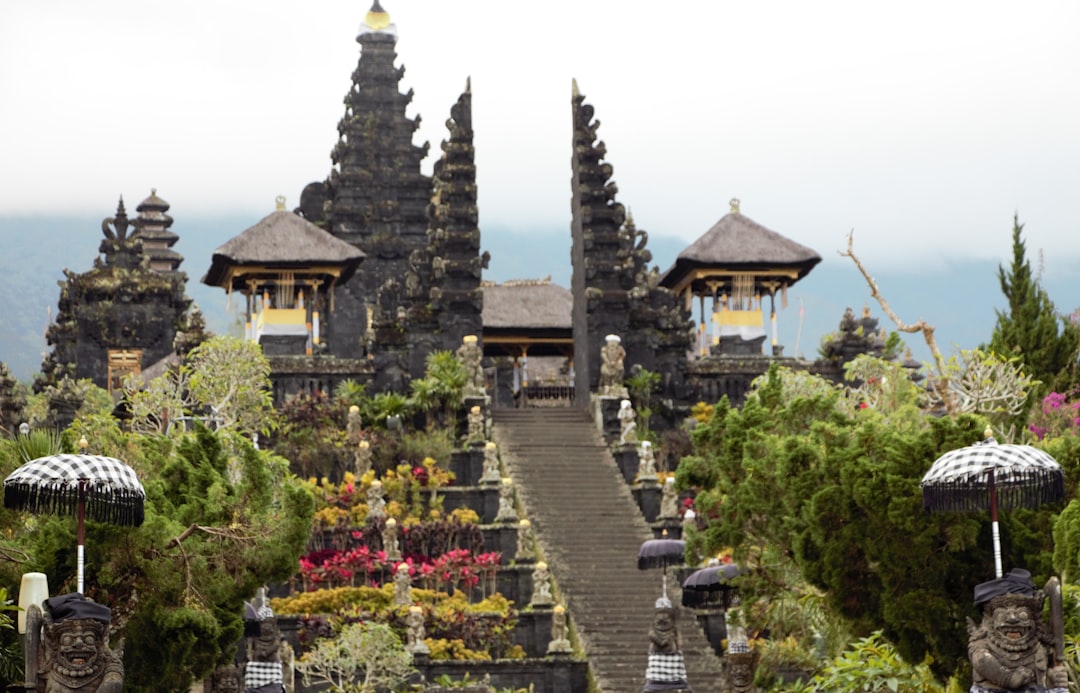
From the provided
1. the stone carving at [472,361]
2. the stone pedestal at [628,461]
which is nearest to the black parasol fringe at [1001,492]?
the stone pedestal at [628,461]

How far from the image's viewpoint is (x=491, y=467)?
1581 inches

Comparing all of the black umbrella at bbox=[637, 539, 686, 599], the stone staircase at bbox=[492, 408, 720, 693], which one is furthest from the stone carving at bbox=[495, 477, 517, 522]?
the black umbrella at bbox=[637, 539, 686, 599]

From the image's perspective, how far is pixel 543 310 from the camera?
5659 centimetres

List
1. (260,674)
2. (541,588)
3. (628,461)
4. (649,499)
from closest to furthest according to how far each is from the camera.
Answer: (260,674), (541,588), (649,499), (628,461)

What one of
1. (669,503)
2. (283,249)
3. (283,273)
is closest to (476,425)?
(669,503)

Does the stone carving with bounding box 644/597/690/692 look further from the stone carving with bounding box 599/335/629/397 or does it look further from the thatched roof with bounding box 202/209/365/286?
the thatched roof with bounding box 202/209/365/286

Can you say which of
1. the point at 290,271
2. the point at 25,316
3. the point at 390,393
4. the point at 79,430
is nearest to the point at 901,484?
the point at 79,430

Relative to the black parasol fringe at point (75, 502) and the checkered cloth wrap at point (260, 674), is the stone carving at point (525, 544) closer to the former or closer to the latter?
the checkered cloth wrap at point (260, 674)

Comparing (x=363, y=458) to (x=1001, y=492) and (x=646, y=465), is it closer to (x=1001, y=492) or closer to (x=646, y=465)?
(x=646, y=465)

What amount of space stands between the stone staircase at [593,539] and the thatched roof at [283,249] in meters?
6.94

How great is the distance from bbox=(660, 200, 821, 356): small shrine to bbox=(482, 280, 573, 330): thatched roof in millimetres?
3704

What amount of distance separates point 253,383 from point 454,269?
892 centimetres

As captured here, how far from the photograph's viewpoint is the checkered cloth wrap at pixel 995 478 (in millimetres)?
21234

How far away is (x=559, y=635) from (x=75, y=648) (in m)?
16.2
